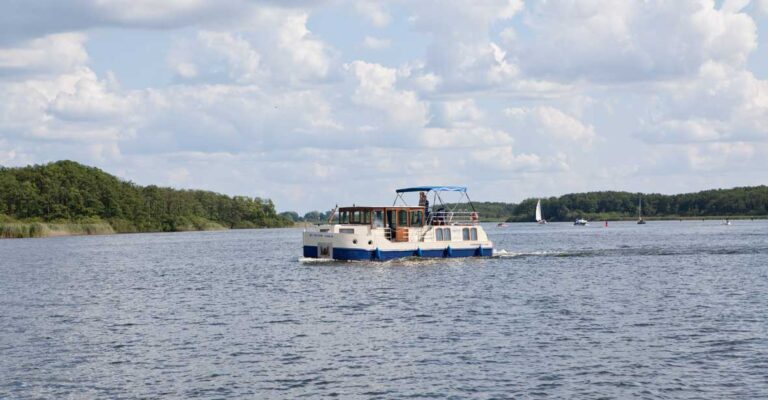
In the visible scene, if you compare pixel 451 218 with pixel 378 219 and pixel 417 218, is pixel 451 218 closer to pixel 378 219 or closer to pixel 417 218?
pixel 417 218

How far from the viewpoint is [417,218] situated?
80.7 meters

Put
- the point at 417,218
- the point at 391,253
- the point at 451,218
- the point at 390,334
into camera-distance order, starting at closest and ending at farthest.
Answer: the point at 390,334 → the point at 391,253 → the point at 417,218 → the point at 451,218

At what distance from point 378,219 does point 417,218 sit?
4297mm

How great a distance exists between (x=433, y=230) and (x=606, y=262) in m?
18.1

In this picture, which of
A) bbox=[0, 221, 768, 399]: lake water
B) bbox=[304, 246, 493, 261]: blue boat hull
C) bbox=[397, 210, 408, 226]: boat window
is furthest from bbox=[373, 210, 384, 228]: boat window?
bbox=[0, 221, 768, 399]: lake water

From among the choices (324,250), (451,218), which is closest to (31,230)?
(324,250)

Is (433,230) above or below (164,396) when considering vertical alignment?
above

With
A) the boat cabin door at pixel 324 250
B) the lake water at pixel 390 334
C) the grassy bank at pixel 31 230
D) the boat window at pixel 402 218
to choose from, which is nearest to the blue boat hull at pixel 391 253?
the boat cabin door at pixel 324 250

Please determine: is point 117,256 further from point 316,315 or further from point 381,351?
point 381,351

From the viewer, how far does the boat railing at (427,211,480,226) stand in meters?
82.8

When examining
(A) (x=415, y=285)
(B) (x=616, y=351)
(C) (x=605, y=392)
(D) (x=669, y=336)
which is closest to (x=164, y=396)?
(C) (x=605, y=392)

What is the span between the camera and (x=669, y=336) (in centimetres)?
3778

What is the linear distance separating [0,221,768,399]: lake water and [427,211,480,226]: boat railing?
448 inches

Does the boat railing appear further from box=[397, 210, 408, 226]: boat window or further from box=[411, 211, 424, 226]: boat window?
box=[397, 210, 408, 226]: boat window
